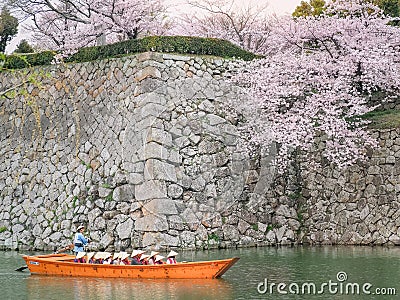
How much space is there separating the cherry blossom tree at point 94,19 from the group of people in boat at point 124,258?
7.40 meters

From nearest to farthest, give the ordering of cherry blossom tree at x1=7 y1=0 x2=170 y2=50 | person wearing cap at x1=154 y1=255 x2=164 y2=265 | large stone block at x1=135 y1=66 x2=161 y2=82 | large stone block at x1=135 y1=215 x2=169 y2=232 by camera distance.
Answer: person wearing cap at x1=154 y1=255 x2=164 y2=265 < large stone block at x1=135 y1=215 x2=169 y2=232 < large stone block at x1=135 y1=66 x2=161 y2=82 < cherry blossom tree at x1=7 y1=0 x2=170 y2=50

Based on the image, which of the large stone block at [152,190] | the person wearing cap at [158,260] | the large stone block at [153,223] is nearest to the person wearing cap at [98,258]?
the person wearing cap at [158,260]

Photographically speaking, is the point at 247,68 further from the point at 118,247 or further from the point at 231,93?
the point at 118,247

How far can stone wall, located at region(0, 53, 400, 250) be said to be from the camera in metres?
17.7

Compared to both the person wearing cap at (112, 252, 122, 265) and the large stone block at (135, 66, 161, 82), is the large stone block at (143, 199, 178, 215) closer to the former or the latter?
the large stone block at (135, 66, 161, 82)

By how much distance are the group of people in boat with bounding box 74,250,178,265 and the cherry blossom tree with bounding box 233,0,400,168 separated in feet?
17.3

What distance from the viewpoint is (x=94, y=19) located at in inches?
819

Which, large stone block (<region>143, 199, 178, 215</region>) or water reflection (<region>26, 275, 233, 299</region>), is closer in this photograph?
water reflection (<region>26, 275, 233, 299</region>)

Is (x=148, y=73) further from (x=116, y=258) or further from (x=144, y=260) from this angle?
(x=144, y=260)

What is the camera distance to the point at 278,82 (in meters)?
18.9

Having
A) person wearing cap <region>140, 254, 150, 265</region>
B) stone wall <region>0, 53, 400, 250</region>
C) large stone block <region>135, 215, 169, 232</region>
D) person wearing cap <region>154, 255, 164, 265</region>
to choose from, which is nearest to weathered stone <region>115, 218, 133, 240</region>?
stone wall <region>0, 53, 400, 250</region>

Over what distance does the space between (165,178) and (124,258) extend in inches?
145

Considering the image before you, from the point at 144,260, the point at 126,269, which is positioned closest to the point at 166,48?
the point at 144,260

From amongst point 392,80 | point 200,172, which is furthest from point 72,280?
point 392,80
